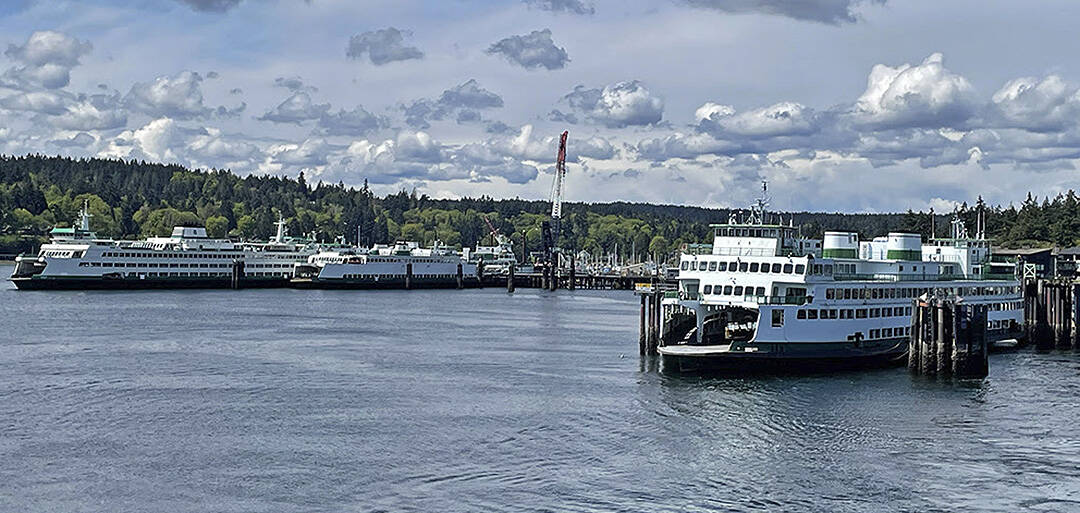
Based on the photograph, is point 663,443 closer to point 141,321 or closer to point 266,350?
point 266,350

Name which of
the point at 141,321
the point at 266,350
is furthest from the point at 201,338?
the point at 141,321

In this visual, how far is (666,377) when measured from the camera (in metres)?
71.1

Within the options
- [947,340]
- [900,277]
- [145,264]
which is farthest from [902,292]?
[145,264]

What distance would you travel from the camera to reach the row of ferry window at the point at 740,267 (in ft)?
235

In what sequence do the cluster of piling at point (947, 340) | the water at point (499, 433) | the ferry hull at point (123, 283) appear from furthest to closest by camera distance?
the ferry hull at point (123, 283) < the cluster of piling at point (947, 340) < the water at point (499, 433)

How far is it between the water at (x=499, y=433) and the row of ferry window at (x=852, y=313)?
13.1 ft

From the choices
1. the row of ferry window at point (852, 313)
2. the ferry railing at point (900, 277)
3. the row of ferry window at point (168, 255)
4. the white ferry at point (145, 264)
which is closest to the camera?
the row of ferry window at point (852, 313)

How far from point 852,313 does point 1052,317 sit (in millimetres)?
36302

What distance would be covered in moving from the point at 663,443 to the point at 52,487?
25.6 metres

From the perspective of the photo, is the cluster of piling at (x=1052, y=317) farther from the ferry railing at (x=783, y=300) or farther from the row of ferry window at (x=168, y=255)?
the row of ferry window at (x=168, y=255)

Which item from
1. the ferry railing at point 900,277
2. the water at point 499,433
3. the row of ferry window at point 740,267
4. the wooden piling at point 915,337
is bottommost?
the water at point 499,433

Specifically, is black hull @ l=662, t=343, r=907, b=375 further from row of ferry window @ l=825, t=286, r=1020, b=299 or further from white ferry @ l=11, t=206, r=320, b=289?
white ferry @ l=11, t=206, r=320, b=289

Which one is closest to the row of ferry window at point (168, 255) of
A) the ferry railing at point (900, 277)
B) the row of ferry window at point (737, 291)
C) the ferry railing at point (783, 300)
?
the row of ferry window at point (737, 291)

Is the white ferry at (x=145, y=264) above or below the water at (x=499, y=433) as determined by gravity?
above
